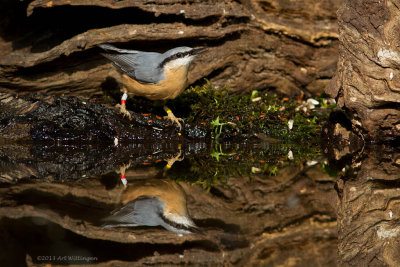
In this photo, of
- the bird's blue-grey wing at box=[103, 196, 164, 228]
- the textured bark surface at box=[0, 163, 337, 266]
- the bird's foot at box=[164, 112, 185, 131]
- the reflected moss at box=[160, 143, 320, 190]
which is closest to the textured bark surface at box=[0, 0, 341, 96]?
the bird's foot at box=[164, 112, 185, 131]

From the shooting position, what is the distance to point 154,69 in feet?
19.3

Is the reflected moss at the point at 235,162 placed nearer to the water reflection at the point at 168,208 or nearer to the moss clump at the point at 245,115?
the water reflection at the point at 168,208

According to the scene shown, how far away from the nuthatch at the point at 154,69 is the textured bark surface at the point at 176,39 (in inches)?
18.8

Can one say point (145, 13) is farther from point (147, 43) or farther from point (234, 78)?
point (234, 78)

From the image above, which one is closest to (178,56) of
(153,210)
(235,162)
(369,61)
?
(235,162)

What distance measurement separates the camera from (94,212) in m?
3.53

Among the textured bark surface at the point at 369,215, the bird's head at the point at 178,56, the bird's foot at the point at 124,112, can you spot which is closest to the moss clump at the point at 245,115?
the bird's foot at the point at 124,112

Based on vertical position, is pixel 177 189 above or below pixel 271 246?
below

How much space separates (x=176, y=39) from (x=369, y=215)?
13.5ft

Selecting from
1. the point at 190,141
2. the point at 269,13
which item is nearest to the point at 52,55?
the point at 190,141

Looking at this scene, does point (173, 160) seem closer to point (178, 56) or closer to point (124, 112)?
point (178, 56)

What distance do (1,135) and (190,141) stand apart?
100 inches

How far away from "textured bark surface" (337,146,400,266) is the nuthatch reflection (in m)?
1.06

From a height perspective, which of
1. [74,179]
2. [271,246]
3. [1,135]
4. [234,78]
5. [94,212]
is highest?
[271,246]
